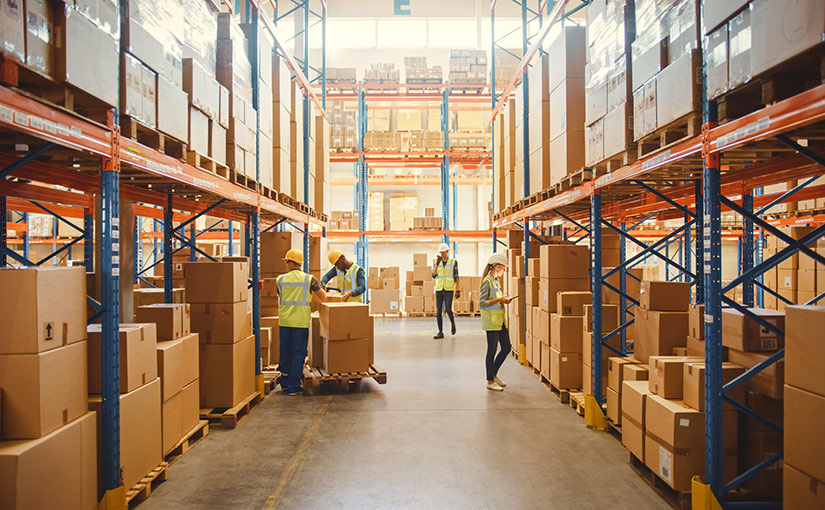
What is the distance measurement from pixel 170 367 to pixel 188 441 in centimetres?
99

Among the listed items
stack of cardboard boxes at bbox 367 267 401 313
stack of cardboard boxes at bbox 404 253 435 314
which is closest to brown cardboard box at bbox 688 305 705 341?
stack of cardboard boxes at bbox 404 253 435 314

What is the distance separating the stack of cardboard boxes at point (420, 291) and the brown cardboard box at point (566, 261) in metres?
8.51

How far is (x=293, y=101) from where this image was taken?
8828mm

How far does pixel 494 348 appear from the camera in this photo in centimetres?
683

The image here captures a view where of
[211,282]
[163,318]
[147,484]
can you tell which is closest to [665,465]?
[147,484]

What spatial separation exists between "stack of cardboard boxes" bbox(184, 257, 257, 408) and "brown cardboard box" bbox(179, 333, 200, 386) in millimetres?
519

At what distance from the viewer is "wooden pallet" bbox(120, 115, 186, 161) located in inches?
150

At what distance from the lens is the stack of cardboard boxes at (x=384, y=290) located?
1527cm

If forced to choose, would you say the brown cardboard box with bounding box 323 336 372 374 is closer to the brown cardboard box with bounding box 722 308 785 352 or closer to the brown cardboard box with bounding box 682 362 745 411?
the brown cardboard box with bounding box 682 362 745 411

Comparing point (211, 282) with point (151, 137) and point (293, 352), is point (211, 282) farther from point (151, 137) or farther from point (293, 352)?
point (151, 137)

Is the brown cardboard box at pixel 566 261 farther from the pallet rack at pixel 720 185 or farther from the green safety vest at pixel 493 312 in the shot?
the pallet rack at pixel 720 185

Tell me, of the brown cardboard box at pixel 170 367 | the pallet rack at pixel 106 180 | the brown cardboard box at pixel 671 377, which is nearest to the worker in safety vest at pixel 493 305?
the brown cardboard box at pixel 671 377

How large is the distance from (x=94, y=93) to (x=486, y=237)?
13675 mm

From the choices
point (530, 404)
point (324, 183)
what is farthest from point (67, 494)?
point (324, 183)
